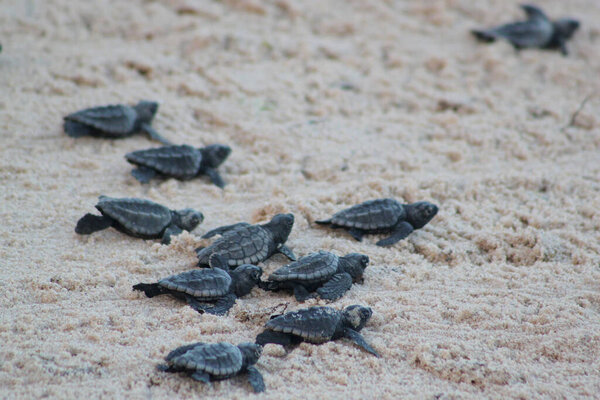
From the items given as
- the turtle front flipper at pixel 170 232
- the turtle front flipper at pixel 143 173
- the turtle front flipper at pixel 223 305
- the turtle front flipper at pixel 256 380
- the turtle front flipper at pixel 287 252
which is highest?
the turtle front flipper at pixel 256 380

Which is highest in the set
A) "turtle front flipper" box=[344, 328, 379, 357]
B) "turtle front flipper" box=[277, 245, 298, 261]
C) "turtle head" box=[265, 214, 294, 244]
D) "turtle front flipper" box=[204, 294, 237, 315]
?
"turtle head" box=[265, 214, 294, 244]

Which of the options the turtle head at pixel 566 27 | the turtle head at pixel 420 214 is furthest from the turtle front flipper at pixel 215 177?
the turtle head at pixel 566 27

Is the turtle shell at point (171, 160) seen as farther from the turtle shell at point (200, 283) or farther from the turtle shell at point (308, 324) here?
the turtle shell at point (308, 324)

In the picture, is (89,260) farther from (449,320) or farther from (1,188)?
(449,320)

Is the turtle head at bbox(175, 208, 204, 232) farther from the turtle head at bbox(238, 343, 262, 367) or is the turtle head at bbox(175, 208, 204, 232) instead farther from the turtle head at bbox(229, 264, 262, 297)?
the turtle head at bbox(238, 343, 262, 367)

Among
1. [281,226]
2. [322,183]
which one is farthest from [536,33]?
[281,226]

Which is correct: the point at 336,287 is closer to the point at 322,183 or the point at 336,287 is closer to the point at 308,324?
the point at 308,324

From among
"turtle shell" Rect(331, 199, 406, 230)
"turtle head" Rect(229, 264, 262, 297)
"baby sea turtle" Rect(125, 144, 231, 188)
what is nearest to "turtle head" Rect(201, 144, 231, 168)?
"baby sea turtle" Rect(125, 144, 231, 188)
